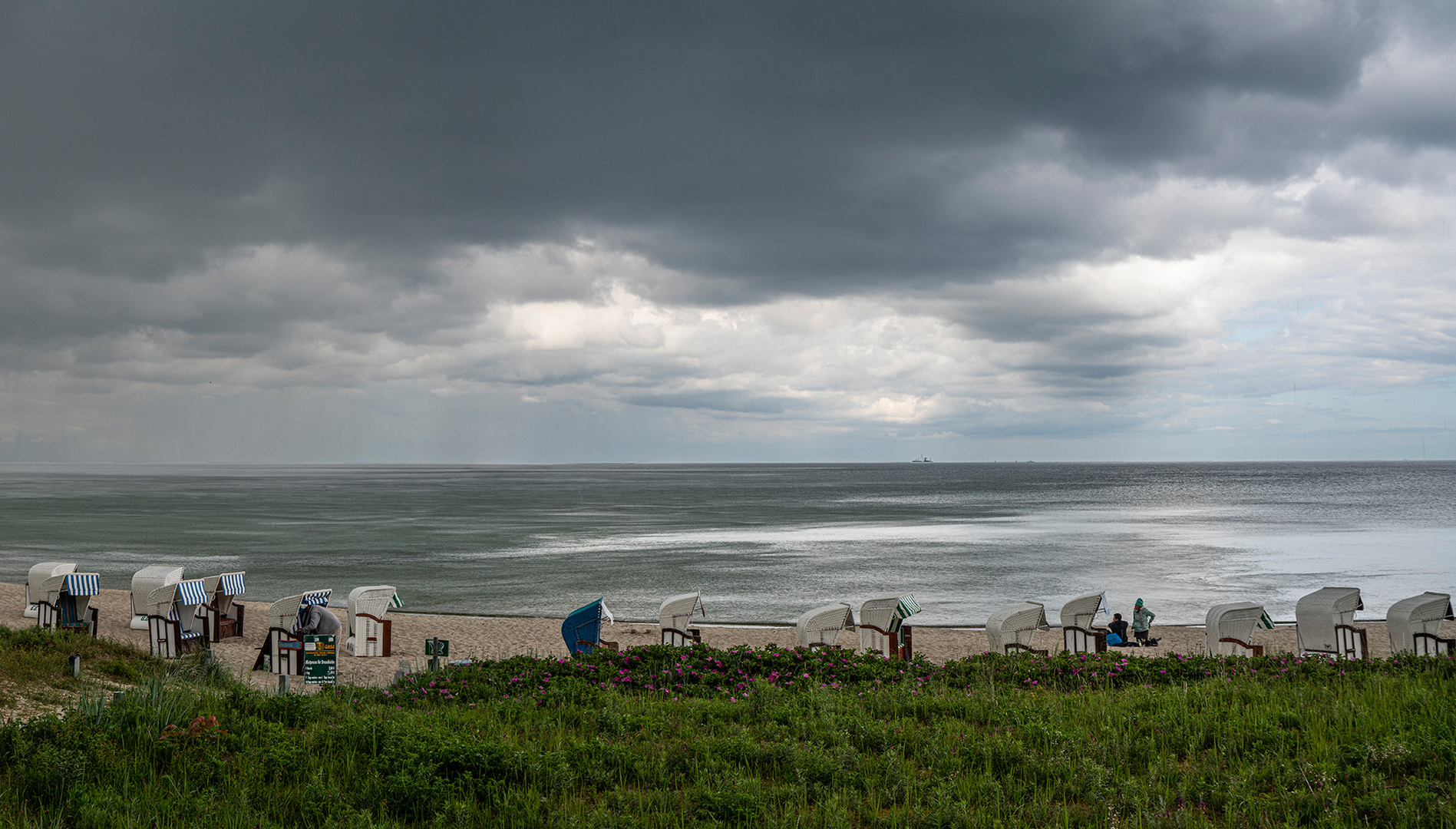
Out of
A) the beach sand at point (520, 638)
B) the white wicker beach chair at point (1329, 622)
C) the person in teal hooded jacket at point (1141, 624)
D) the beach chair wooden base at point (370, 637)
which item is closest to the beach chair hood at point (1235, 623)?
the white wicker beach chair at point (1329, 622)

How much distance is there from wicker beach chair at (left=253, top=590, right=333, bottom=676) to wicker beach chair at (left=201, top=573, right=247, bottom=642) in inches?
111

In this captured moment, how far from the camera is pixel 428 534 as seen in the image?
51.0 meters

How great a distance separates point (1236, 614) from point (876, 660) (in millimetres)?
7349

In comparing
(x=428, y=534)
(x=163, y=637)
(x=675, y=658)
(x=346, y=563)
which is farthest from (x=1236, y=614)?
(x=428, y=534)

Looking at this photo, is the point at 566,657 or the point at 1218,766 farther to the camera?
the point at 566,657

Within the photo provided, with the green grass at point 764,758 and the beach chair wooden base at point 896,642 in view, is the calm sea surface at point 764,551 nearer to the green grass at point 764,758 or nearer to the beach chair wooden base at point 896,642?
the beach chair wooden base at point 896,642

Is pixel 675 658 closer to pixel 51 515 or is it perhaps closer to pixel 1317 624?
pixel 1317 624

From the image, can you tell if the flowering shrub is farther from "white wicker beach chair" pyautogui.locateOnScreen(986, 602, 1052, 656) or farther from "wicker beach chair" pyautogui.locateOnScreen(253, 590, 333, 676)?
"wicker beach chair" pyautogui.locateOnScreen(253, 590, 333, 676)

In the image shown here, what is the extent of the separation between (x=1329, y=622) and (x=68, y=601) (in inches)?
913

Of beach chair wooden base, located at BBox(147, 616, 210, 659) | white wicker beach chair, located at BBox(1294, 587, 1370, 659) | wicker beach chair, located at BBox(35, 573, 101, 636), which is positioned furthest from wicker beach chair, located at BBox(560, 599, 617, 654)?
white wicker beach chair, located at BBox(1294, 587, 1370, 659)

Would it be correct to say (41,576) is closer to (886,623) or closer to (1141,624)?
(886,623)

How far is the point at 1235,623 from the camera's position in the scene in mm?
14234

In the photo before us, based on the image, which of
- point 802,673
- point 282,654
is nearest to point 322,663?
point 282,654

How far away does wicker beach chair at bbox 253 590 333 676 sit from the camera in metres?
14.5
